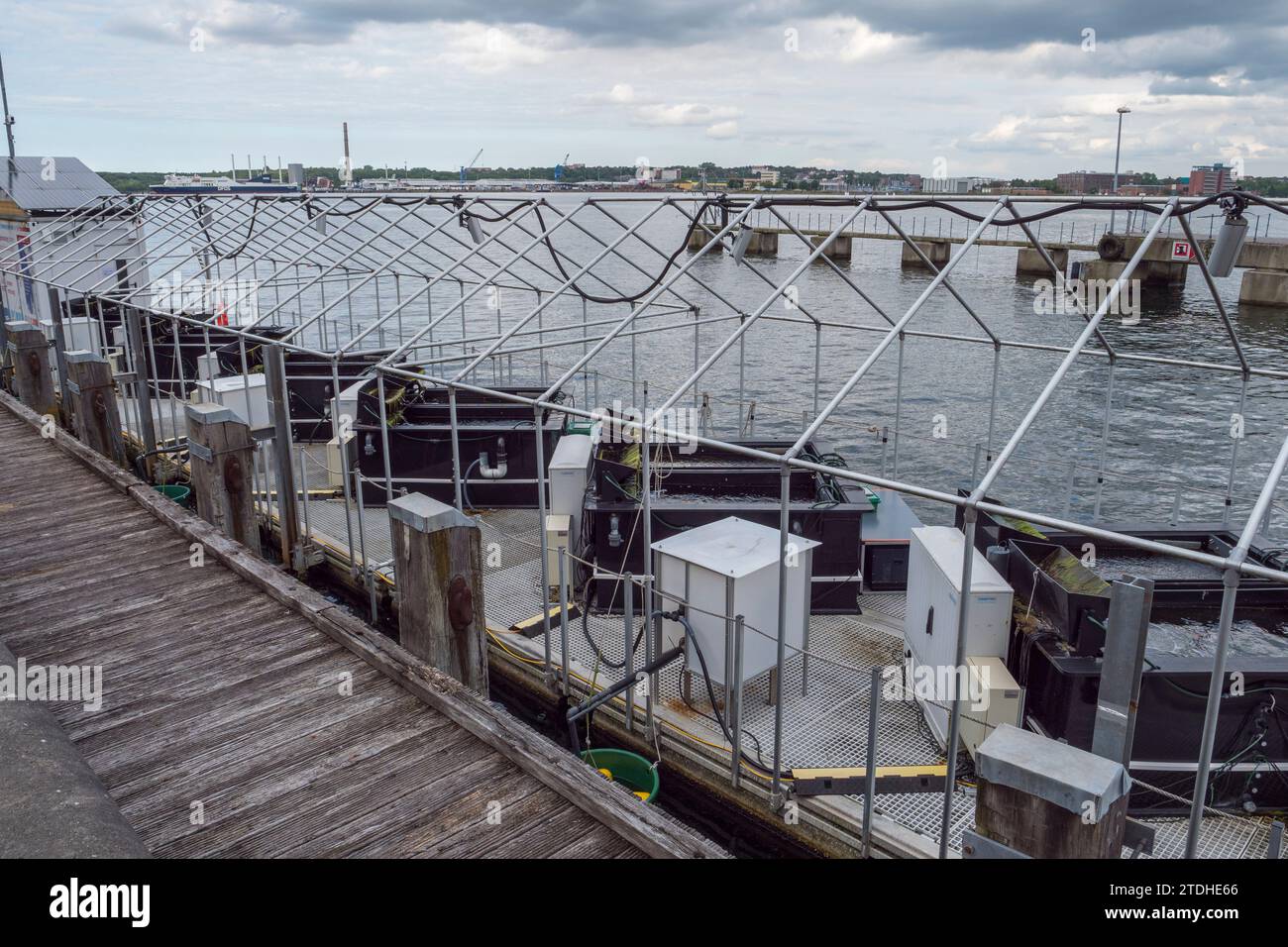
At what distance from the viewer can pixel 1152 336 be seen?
46031 mm

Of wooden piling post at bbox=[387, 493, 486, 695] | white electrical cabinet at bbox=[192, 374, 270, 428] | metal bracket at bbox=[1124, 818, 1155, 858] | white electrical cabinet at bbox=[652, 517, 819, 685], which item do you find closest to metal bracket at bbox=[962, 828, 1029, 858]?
metal bracket at bbox=[1124, 818, 1155, 858]

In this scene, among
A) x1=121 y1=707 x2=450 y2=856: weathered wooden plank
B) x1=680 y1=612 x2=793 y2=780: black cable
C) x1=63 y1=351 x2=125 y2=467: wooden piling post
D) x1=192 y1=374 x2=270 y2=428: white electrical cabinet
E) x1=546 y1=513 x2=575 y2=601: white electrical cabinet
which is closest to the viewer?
x1=121 y1=707 x2=450 y2=856: weathered wooden plank

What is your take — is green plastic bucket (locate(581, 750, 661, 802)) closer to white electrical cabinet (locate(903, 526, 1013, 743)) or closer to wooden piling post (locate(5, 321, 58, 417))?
white electrical cabinet (locate(903, 526, 1013, 743))

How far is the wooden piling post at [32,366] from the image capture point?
1703cm

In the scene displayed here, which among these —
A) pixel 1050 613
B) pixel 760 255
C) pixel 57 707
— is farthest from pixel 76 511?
pixel 760 255

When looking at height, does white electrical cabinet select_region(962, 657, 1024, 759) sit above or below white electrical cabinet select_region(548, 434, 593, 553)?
below

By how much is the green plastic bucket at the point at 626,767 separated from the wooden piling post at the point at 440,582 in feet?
8.46

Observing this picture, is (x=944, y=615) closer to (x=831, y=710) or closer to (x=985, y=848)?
(x=831, y=710)

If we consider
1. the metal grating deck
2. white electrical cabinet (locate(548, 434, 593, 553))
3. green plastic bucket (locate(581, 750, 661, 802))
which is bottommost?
green plastic bucket (locate(581, 750, 661, 802))

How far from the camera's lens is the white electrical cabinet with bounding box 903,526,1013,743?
8711 millimetres

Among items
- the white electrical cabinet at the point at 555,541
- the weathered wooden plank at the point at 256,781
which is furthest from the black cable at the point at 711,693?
the white electrical cabinet at the point at 555,541

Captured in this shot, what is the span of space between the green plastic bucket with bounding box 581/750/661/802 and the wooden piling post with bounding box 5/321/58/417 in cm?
1379
